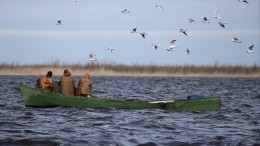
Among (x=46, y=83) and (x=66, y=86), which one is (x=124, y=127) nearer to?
(x=66, y=86)

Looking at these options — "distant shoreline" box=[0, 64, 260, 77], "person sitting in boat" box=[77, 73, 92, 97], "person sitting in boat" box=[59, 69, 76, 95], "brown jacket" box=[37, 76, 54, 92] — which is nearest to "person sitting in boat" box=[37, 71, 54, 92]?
"brown jacket" box=[37, 76, 54, 92]

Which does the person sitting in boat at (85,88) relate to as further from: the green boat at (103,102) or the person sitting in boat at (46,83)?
the person sitting in boat at (46,83)

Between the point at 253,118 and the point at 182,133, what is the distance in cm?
505

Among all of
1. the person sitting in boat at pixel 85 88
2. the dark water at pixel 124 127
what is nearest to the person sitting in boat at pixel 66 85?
the person sitting in boat at pixel 85 88

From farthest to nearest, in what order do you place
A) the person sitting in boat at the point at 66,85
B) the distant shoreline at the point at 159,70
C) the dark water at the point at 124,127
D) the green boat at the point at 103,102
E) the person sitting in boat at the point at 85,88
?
1. the distant shoreline at the point at 159,70
2. the person sitting in boat at the point at 85,88
3. the person sitting in boat at the point at 66,85
4. the green boat at the point at 103,102
5. the dark water at the point at 124,127

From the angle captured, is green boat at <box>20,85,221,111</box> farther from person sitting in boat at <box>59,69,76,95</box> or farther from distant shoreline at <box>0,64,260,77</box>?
distant shoreline at <box>0,64,260,77</box>

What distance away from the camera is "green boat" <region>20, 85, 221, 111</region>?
21453mm

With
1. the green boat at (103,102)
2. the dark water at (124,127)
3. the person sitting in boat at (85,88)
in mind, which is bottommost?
the dark water at (124,127)

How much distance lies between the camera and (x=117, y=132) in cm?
1566

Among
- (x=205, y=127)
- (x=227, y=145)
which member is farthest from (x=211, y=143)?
(x=205, y=127)

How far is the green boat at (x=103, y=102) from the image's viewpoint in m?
21.5

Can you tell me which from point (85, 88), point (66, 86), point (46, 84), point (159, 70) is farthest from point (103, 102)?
point (159, 70)

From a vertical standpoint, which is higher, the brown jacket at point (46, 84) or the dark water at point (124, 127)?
the brown jacket at point (46, 84)

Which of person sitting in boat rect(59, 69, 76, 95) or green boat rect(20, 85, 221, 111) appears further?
person sitting in boat rect(59, 69, 76, 95)
